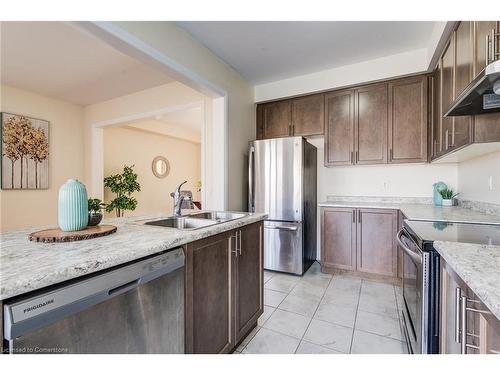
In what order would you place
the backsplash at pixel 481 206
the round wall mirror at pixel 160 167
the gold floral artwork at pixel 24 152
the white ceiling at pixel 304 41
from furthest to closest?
the round wall mirror at pixel 160 167 → the gold floral artwork at pixel 24 152 → the white ceiling at pixel 304 41 → the backsplash at pixel 481 206

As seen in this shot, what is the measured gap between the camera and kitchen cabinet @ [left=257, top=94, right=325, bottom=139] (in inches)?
130

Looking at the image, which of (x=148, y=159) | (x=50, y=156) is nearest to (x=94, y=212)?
(x=50, y=156)

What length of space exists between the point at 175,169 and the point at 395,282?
5.44 m

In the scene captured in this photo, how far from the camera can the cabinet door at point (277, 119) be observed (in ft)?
11.5

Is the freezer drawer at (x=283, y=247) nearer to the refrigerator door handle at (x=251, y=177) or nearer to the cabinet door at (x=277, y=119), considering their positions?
the refrigerator door handle at (x=251, y=177)

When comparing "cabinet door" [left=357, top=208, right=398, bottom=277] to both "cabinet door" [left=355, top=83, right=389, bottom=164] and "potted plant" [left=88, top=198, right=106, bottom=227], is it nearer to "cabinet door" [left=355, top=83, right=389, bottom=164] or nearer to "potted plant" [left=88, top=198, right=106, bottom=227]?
"cabinet door" [left=355, top=83, right=389, bottom=164]

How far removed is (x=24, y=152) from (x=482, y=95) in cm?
517

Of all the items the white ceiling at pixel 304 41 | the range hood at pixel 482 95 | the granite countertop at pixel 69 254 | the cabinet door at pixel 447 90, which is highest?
the white ceiling at pixel 304 41

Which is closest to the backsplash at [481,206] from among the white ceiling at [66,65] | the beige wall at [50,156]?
the white ceiling at [66,65]

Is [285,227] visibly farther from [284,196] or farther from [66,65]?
[66,65]

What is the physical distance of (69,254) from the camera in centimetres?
84

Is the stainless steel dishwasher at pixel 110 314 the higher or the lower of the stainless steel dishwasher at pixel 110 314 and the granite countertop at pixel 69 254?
the lower

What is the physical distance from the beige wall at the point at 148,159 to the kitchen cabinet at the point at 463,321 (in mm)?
4959
